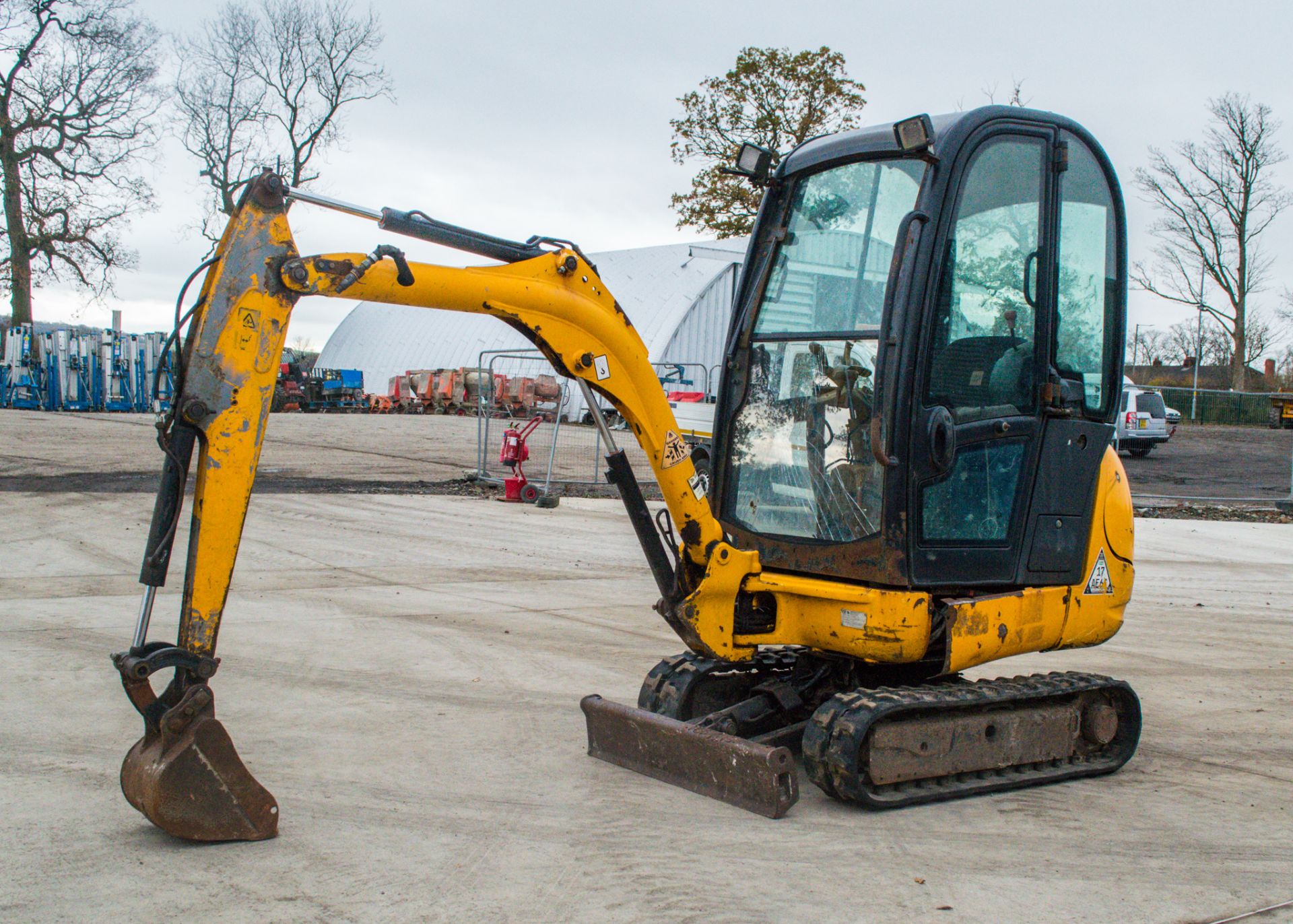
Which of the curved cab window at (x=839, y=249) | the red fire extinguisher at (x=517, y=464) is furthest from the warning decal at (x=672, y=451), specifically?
the red fire extinguisher at (x=517, y=464)

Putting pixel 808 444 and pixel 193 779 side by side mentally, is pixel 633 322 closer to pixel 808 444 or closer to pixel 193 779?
pixel 808 444

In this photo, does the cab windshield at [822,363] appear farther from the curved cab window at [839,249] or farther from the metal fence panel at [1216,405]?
the metal fence panel at [1216,405]

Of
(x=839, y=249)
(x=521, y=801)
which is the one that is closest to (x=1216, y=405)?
(x=839, y=249)

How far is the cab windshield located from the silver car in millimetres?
27198

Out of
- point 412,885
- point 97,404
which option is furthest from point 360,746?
point 97,404

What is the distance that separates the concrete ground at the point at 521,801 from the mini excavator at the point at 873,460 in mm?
245

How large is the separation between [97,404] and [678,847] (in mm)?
35804

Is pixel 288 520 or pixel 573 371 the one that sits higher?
pixel 573 371

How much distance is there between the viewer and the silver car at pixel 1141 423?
31.1 metres

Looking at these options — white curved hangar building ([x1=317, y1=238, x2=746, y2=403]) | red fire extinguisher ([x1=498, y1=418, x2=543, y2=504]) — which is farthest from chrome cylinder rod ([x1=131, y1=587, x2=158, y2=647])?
white curved hangar building ([x1=317, y1=238, x2=746, y2=403])

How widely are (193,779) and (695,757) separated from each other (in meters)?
1.97

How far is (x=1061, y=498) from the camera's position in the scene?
567cm

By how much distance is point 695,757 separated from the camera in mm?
5039

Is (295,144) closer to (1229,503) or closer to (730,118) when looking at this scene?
(730,118)
